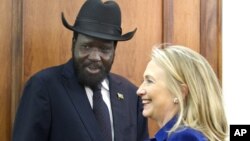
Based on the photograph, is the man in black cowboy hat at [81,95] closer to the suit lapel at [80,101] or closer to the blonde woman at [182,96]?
the suit lapel at [80,101]

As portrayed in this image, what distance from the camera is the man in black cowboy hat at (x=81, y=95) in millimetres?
2021

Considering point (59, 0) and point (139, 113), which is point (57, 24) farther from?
point (139, 113)

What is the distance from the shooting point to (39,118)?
200 cm

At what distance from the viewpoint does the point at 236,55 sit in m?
2.57

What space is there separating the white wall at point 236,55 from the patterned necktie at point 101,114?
68 cm

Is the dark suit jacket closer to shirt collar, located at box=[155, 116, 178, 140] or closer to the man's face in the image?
the man's face

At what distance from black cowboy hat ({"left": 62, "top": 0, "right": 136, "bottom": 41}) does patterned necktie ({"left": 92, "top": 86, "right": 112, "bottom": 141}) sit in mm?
224

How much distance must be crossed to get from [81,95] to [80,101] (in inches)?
1.0

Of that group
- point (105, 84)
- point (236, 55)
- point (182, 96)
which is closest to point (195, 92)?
point (182, 96)

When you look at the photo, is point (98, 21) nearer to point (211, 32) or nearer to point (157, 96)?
point (157, 96)

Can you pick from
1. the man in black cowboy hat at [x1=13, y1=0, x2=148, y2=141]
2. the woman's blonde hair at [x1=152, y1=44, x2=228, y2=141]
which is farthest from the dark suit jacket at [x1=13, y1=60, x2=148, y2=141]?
the woman's blonde hair at [x1=152, y1=44, x2=228, y2=141]

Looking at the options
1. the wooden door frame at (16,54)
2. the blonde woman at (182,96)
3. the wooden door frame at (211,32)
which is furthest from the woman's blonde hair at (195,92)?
the wooden door frame at (211,32)

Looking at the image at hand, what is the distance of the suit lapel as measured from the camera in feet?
6.86

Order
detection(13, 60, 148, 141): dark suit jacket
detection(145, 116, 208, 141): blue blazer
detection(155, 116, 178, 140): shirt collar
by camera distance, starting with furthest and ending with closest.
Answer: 1. detection(13, 60, 148, 141): dark suit jacket
2. detection(155, 116, 178, 140): shirt collar
3. detection(145, 116, 208, 141): blue blazer
